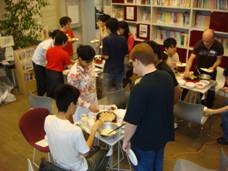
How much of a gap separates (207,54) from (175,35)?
5.48 ft

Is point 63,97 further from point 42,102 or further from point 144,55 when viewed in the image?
point 42,102

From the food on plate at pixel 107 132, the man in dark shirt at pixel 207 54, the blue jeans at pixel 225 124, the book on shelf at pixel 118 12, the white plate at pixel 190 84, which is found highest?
the book on shelf at pixel 118 12

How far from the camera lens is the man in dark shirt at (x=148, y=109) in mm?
1979

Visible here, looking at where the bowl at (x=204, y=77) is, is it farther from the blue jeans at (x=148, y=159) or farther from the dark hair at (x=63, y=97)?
the dark hair at (x=63, y=97)

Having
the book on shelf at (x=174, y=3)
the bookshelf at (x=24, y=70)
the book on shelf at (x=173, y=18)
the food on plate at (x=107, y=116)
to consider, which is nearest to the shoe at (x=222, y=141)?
the food on plate at (x=107, y=116)

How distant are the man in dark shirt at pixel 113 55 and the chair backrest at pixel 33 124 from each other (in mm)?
1441

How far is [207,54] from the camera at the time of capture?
4.09 metres

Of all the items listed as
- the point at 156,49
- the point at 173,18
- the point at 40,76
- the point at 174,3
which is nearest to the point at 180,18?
the point at 173,18

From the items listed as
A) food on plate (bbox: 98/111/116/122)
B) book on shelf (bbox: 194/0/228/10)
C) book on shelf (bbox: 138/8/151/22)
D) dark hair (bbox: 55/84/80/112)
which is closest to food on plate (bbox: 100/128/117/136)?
food on plate (bbox: 98/111/116/122)

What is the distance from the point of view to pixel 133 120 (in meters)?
2.03

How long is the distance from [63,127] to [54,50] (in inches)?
84.5

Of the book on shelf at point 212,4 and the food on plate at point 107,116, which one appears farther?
the book on shelf at point 212,4

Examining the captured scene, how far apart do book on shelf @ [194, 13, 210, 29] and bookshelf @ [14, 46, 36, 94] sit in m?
3.28

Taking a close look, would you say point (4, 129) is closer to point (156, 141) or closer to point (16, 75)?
point (16, 75)
